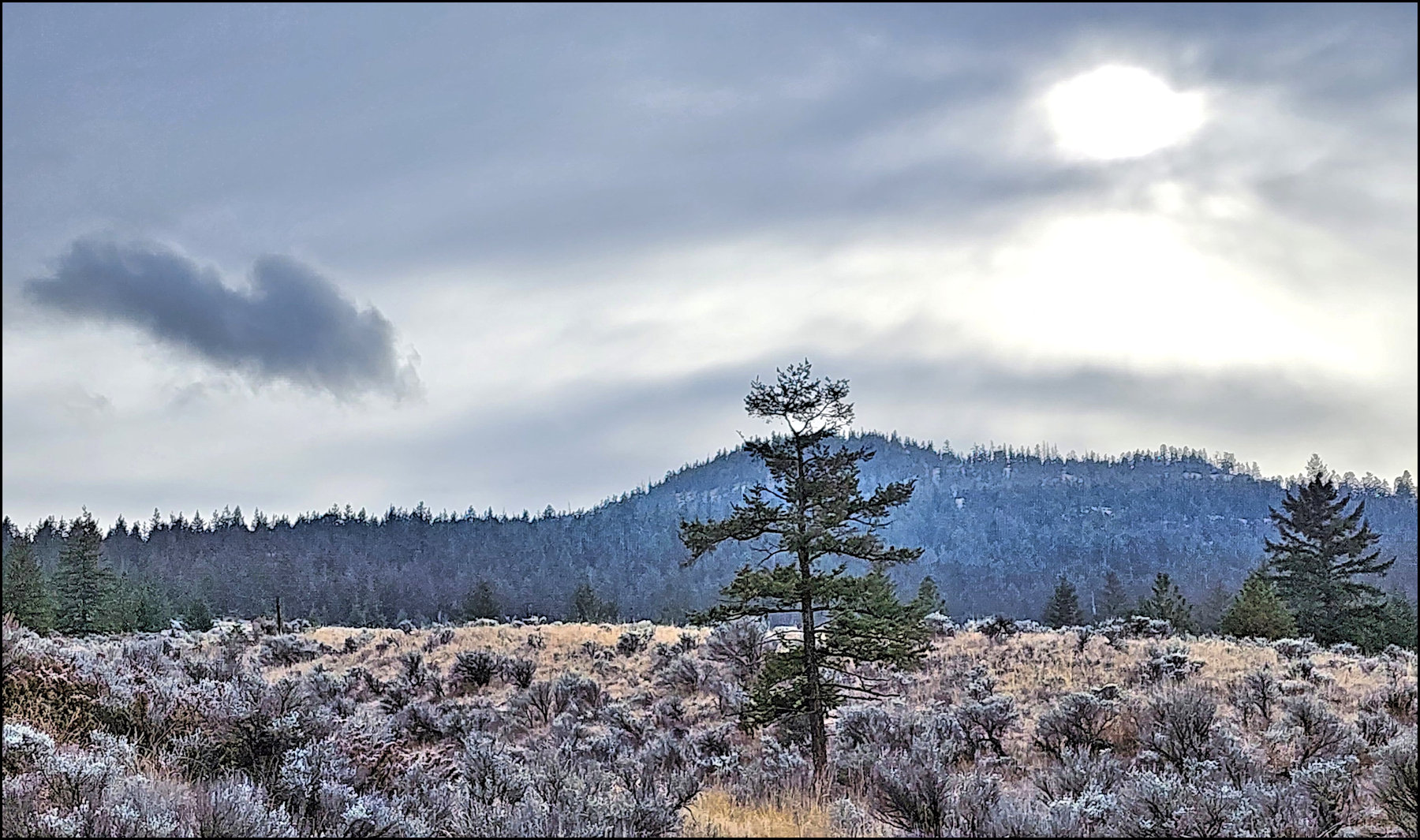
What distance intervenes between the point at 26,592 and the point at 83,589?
25.8 ft

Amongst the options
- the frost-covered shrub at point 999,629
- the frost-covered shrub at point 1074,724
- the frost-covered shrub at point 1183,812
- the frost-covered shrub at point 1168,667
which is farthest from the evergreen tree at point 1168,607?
the frost-covered shrub at point 1183,812

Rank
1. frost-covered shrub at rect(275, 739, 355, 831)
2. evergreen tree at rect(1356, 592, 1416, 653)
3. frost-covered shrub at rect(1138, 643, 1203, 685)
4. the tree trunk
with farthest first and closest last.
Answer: evergreen tree at rect(1356, 592, 1416, 653) < frost-covered shrub at rect(1138, 643, 1203, 685) < the tree trunk < frost-covered shrub at rect(275, 739, 355, 831)

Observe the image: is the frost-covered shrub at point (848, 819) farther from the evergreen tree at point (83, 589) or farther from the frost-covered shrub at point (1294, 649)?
the evergreen tree at point (83, 589)

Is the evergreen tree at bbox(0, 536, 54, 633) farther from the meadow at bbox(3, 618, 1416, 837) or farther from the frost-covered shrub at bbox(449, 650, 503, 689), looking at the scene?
the frost-covered shrub at bbox(449, 650, 503, 689)

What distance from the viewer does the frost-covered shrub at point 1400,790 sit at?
7.45m

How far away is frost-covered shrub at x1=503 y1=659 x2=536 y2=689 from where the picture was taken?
2248cm

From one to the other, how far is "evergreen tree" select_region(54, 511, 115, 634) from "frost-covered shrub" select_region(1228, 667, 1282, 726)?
4288 cm

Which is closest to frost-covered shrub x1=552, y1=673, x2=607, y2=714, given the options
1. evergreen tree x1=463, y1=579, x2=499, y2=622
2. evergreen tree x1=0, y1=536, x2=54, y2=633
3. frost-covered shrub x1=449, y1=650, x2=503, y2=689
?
frost-covered shrub x1=449, y1=650, x2=503, y2=689

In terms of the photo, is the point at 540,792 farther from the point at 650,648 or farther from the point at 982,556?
the point at 982,556

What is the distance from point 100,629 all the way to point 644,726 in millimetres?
34850

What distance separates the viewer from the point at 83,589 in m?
42.1

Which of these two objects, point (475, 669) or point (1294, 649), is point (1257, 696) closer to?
point (1294, 649)

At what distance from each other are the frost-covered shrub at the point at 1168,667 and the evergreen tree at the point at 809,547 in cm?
801

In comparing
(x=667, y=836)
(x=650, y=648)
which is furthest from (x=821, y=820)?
(x=650, y=648)
